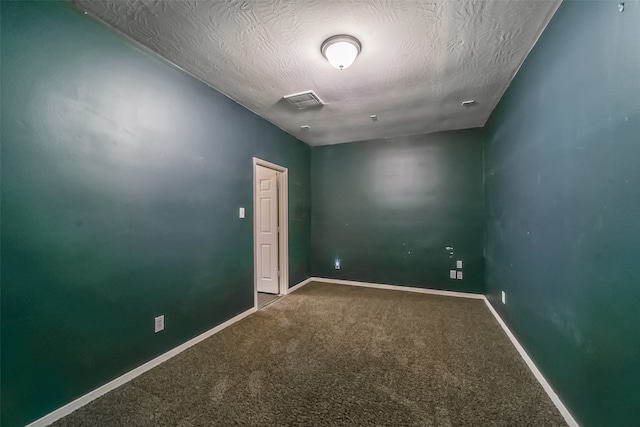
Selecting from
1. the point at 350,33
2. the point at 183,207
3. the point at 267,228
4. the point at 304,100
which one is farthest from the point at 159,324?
the point at 350,33

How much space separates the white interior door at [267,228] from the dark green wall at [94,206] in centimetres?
130

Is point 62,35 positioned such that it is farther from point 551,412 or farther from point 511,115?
point 551,412

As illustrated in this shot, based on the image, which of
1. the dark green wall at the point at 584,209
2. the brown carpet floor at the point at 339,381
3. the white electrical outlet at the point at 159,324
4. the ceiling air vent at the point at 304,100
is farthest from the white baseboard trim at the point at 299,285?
the dark green wall at the point at 584,209

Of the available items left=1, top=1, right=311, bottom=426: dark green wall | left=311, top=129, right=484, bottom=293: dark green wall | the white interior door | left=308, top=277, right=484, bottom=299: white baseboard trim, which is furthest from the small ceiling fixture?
left=308, top=277, right=484, bottom=299: white baseboard trim

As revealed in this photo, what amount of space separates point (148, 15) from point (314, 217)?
11.5ft

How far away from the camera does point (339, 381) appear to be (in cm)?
178

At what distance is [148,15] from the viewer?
1589 mm

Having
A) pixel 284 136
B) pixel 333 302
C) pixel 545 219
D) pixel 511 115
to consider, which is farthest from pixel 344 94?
pixel 333 302

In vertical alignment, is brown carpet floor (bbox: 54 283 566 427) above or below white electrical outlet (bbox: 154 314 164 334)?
below

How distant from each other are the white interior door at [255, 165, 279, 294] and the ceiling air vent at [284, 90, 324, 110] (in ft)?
4.14

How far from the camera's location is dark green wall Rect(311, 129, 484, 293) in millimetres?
3734

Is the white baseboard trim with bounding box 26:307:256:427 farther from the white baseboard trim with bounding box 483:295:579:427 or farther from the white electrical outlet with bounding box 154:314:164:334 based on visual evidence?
the white baseboard trim with bounding box 483:295:579:427

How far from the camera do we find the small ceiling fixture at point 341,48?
1.77m

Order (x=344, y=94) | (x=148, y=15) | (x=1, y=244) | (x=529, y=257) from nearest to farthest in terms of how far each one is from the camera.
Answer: (x=1, y=244)
(x=148, y=15)
(x=529, y=257)
(x=344, y=94)
